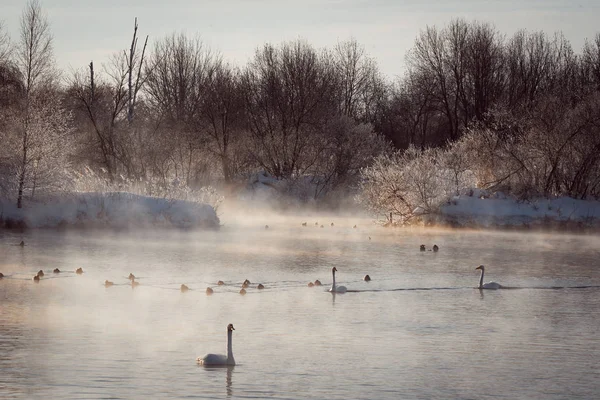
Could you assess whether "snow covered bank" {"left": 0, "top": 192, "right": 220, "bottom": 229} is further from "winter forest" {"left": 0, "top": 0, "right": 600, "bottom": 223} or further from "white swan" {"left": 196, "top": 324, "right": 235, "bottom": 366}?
"white swan" {"left": 196, "top": 324, "right": 235, "bottom": 366}

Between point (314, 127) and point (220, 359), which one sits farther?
point (314, 127)

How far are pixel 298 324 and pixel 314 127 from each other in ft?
139

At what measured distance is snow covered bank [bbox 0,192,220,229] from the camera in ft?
118

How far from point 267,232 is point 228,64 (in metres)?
28.2

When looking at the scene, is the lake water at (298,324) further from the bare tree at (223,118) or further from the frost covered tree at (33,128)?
the bare tree at (223,118)

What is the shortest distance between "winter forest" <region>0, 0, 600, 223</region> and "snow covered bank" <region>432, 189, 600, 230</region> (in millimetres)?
667

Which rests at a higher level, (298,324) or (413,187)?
(413,187)

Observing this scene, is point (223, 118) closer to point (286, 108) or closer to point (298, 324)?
point (286, 108)

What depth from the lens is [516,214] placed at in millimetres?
40562

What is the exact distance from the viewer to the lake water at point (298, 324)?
12078 millimetres

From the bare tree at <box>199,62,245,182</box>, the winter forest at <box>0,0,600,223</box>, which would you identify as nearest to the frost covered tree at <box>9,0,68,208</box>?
the winter forest at <box>0,0,600,223</box>

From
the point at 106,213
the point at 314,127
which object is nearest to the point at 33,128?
the point at 106,213

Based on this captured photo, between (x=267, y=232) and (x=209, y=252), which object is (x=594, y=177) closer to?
(x=267, y=232)

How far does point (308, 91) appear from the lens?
2343 inches
